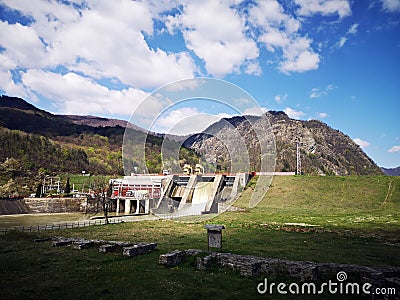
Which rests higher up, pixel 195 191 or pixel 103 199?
pixel 195 191

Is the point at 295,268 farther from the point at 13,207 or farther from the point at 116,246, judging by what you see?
the point at 13,207

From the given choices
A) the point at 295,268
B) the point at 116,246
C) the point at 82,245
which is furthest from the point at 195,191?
the point at 295,268

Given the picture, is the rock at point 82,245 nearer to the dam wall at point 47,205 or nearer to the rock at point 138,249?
the rock at point 138,249

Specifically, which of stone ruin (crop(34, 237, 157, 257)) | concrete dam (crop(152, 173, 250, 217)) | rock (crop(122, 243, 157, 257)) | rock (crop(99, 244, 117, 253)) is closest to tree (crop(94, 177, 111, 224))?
concrete dam (crop(152, 173, 250, 217))

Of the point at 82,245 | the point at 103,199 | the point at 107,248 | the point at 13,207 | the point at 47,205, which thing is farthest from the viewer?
the point at 47,205

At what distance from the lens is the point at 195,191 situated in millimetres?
77812

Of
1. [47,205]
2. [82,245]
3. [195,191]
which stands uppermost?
[195,191]

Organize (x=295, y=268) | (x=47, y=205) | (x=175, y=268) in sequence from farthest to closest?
(x=47, y=205) → (x=175, y=268) → (x=295, y=268)

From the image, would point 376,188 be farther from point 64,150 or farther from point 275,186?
point 64,150

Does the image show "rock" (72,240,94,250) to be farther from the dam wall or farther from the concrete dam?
the dam wall

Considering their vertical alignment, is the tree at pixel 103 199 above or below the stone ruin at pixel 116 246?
above

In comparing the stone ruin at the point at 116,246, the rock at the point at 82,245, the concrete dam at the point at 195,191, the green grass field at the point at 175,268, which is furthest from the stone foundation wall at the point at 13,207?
the rock at the point at 82,245

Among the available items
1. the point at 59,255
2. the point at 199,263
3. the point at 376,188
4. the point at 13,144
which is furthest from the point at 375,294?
the point at 13,144

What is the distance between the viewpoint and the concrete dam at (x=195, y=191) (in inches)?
2847
